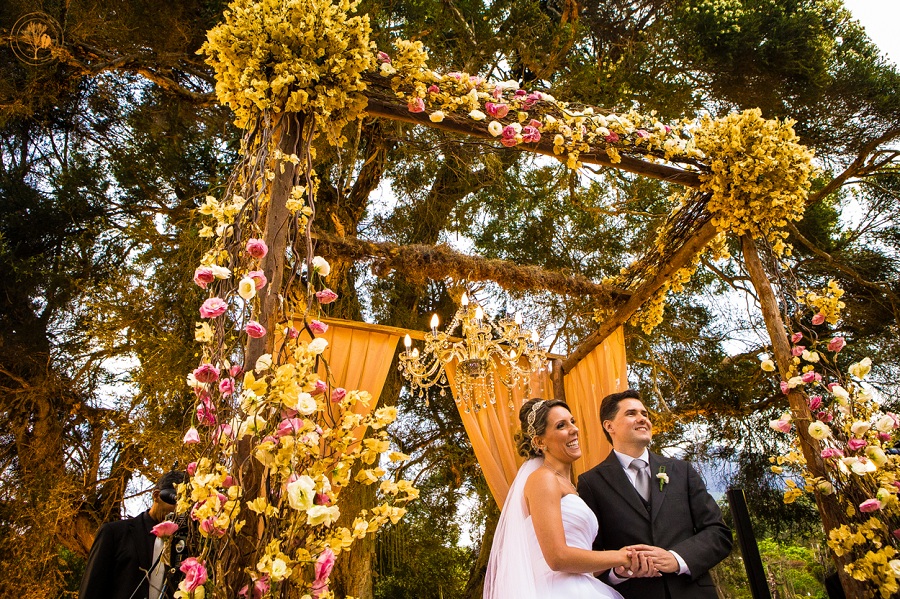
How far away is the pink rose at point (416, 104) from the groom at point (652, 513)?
1572mm

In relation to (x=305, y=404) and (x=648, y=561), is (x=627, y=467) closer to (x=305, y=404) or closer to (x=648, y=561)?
(x=648, y=561)

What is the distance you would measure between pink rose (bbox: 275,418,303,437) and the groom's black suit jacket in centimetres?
148

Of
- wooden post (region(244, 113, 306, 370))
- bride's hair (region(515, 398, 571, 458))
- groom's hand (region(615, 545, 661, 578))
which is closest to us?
wooden post (region(244, 113, 306, 370))

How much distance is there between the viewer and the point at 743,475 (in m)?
6.35

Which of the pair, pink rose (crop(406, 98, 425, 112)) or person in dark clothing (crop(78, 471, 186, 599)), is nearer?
person in dark clothing (crop(78, 471, 186, 599))

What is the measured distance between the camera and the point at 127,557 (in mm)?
2115

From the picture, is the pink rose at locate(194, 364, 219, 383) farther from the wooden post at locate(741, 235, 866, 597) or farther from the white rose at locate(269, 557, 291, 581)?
the wooden post at locate(741, 235, 866, 597)

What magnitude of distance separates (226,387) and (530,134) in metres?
1.88

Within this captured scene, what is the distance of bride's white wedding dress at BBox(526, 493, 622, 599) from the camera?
212 centimetres

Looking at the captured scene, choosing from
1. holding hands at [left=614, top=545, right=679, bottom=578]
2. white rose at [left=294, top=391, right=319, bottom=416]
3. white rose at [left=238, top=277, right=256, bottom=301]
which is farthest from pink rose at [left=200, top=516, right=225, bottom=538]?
holding hands at [left=614, top=545, right=679, bottom=578]

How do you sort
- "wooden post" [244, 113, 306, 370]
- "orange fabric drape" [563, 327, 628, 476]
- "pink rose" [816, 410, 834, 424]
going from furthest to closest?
"orange fabric drape" [563, 327, 628, 476] < "pink rose" [816, 410, 834, 424] < "wooden post" [244, 113, 306, 370]

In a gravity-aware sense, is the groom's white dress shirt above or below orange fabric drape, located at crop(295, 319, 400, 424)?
below

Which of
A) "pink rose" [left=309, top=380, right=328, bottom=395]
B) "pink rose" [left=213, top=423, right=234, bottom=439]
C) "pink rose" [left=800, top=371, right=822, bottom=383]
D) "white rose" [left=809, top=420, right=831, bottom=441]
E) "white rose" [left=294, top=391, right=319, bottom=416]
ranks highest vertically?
"pink rose" [left=800, top=371, right=822, bottom=383]

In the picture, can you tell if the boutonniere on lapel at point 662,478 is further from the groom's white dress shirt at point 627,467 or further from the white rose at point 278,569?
the white rose at point 278,569
